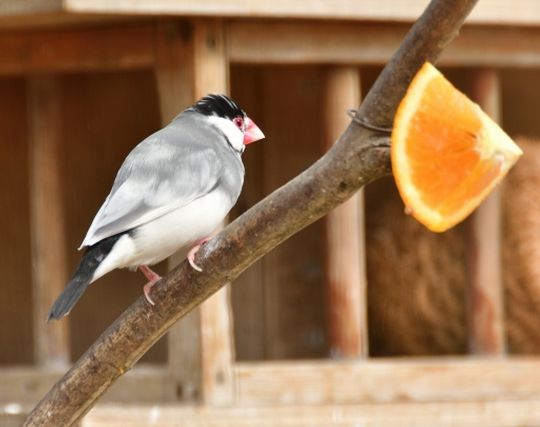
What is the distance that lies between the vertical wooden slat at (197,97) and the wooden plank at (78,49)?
0.07m

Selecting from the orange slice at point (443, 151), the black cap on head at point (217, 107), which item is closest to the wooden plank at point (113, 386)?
the black cap on head at point (217, 107)

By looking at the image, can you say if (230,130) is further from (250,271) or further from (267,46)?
(250,271)

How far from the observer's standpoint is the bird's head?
262 centimetres

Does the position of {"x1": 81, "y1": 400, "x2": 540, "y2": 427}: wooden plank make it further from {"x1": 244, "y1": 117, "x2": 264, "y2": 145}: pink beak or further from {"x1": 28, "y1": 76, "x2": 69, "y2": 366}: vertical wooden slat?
{"x1": 244, "y1": 117, "x2": 264, "y2": 145}: pink beak

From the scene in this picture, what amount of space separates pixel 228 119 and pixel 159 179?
284mm

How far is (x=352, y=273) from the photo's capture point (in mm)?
3340

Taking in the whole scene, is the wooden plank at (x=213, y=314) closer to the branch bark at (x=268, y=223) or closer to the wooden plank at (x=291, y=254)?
the wooden plank at (x=291, y=254)

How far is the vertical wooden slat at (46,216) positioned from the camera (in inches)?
137

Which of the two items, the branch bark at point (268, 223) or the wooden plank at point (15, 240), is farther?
the wooden plank at point (15, 240)

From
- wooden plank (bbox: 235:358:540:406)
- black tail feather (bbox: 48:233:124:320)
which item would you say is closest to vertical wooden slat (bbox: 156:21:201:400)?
wooden plank (bbox: 235:358:540:406)

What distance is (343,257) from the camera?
334cm

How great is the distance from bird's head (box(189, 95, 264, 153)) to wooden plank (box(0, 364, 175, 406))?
2.61 ft

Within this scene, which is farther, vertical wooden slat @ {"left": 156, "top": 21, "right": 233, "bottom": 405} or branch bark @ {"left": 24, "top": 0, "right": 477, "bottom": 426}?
vertical wooden slat @ {"left": 156, "top": 21, "right": 233, "bottom": 405}

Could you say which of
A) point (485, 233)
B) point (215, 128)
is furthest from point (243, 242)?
point (485, 233)
